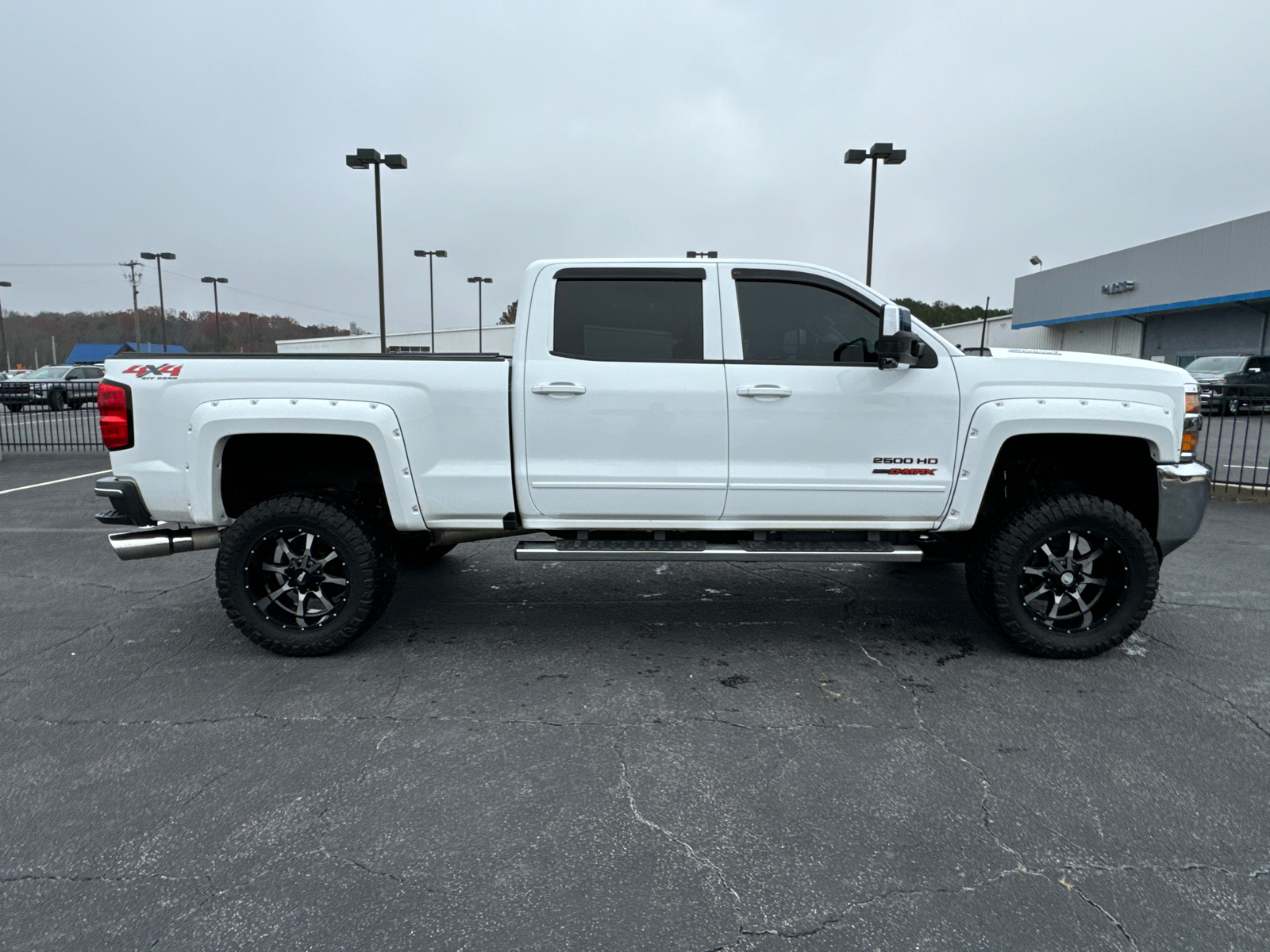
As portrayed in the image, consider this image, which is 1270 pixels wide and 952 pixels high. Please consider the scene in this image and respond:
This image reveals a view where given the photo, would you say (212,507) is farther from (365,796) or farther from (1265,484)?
(1265,484)

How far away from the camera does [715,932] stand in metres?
2.20

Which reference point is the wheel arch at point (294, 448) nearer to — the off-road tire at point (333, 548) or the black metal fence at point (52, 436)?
the off-road tire at point (333, 548)

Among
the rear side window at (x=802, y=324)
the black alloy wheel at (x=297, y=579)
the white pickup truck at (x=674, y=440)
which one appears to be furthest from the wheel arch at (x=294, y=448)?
the rear side window at (x=802, y=324)

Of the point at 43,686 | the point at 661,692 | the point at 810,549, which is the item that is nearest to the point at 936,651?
the point at 810,549

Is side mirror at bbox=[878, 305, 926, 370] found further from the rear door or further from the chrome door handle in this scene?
the chrome door handle

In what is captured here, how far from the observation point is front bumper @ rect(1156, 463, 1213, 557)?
13.5 ft

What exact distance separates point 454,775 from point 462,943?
90cm

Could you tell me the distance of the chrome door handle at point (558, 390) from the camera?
13.3 ft

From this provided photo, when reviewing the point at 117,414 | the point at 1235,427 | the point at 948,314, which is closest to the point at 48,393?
the point at 117,414

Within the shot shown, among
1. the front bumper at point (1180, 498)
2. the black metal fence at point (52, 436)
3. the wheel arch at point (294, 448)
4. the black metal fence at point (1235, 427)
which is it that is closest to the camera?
the wheel arch at point (294, 448)

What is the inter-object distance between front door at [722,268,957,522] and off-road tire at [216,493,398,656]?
193 cm

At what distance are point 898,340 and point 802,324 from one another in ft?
1.81

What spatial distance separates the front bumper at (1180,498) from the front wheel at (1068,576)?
134mm

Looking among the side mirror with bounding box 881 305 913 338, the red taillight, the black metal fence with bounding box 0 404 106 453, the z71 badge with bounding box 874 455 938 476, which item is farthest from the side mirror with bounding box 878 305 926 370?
the black metal fence with bounding box 0 404 106 453
